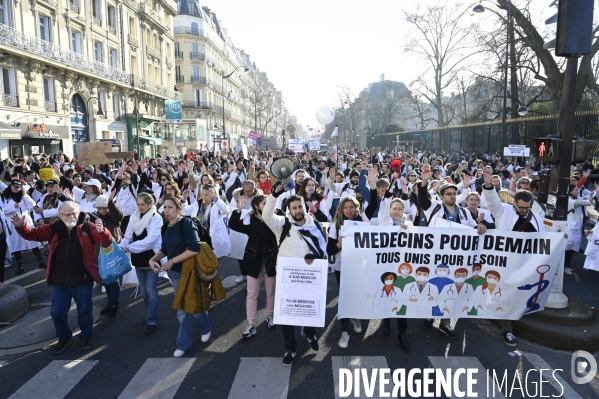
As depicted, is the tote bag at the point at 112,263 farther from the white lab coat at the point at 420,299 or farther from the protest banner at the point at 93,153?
the protest banner at the point at 93,153

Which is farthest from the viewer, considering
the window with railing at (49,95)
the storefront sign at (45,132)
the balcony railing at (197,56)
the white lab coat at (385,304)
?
the balcony railing at (197,56)

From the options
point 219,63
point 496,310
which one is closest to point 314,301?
point 496,310

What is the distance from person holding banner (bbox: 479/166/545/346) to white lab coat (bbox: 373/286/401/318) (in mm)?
1388

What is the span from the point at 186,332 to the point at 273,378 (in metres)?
1.19

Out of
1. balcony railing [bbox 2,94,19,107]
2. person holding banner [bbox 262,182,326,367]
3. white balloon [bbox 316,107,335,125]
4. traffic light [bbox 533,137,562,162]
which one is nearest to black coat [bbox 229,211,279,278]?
person holding banner [bbox 262,182,326,367]

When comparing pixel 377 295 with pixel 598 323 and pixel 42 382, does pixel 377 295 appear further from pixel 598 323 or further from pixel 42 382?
pixel 42 382

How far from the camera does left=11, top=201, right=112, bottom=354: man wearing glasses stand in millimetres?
4766

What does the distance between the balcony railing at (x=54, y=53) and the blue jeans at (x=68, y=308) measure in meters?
20.9

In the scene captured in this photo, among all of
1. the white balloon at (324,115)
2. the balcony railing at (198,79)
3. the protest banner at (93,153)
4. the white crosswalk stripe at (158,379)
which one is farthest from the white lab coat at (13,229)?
the balcony railing at (198,79)

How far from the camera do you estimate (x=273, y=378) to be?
14.0ft

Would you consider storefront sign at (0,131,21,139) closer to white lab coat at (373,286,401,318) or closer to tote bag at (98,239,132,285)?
tote bag at (98,239,132,285)

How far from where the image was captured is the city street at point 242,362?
13.4ft

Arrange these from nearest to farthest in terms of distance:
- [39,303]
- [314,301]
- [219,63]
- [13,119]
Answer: [314,301]
[39,303]
[13,119]
[219,63]

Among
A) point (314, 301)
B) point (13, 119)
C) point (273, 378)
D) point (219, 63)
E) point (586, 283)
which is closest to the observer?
point (273, 378)
